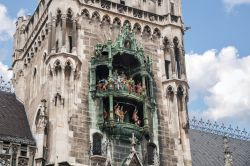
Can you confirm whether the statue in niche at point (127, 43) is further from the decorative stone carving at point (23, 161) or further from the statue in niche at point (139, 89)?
the decorative stone carving at point (23, 161)

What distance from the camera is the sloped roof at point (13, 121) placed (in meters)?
26.9

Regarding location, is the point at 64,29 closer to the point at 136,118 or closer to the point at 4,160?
the point at 136,118

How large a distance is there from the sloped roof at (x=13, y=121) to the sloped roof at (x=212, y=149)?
11.3m

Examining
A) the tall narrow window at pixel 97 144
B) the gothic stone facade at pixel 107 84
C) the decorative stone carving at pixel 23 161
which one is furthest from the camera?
the tall narrow window at pixel 97 144

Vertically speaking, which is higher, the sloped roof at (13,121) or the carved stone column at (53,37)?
the carved stone column at (53,37)

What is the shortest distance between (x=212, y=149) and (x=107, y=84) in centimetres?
1275

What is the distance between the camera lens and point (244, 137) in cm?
4125

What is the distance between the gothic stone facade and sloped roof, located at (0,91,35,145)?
48 cm

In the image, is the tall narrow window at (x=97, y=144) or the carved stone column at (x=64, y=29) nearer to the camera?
the tall narrow window at (x=97, y=144)

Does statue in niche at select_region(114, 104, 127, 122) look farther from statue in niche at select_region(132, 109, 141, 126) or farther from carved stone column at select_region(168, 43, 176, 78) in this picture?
carved stone column at select_region(168, 43, 176, 78)

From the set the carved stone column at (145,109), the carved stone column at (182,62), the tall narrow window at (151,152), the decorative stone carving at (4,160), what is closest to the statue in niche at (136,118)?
the carved stone column at (145,109)

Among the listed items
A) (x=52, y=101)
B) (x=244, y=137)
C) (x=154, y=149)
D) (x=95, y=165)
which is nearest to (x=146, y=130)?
(x=154, y=149)

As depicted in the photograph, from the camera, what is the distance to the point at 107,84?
27.2 meters

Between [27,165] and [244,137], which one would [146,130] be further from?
[244,137]
